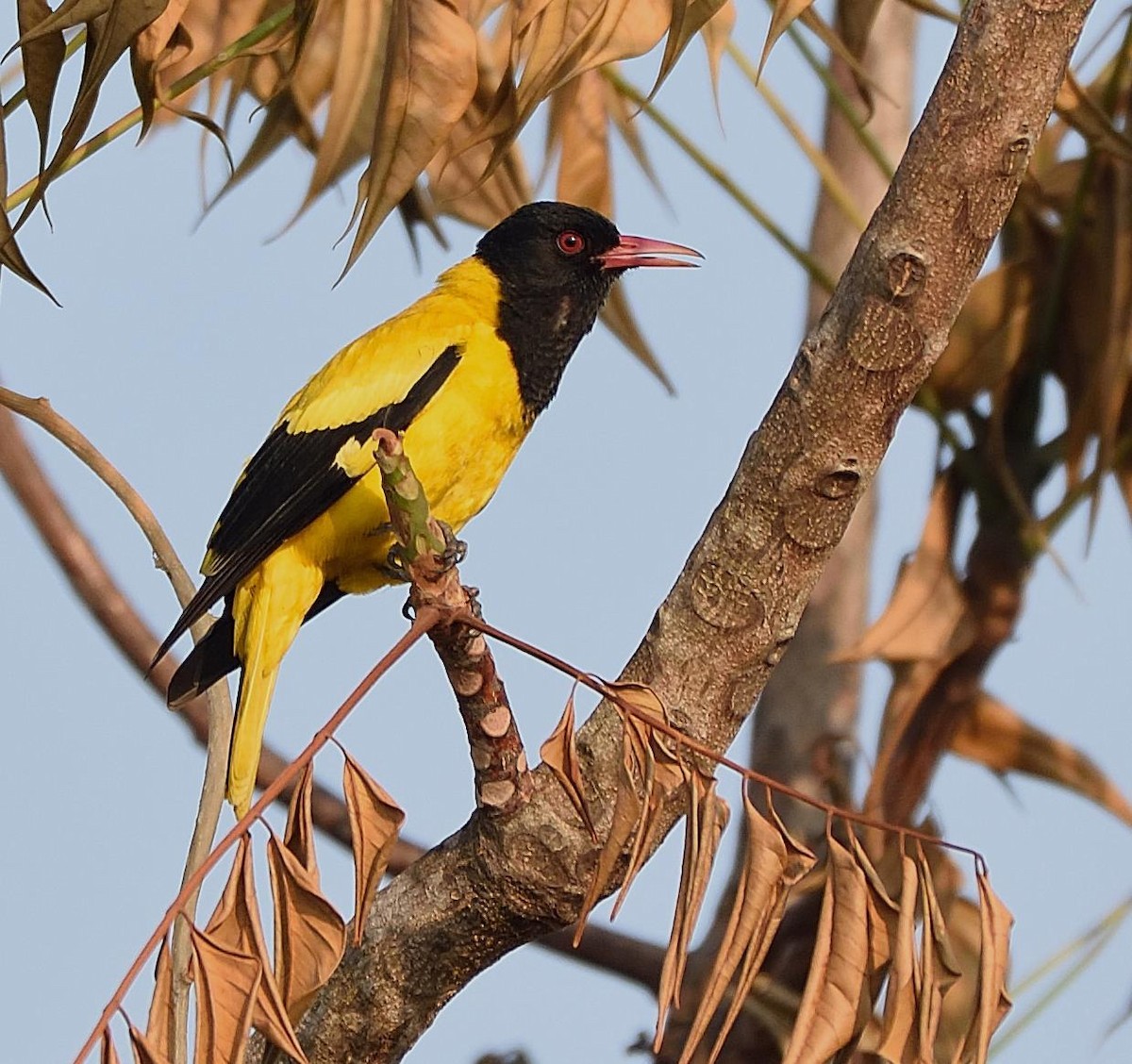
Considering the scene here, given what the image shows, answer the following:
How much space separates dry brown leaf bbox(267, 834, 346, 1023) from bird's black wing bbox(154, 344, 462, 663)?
5.32 feet

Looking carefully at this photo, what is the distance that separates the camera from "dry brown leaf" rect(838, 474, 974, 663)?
3619 millimetres

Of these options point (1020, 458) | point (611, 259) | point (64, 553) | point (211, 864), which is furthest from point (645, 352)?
point (211, 864)

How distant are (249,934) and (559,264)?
8.70ft

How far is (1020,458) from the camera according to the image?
3801 millimetres

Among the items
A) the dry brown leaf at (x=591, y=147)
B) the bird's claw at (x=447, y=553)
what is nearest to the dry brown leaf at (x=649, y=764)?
the bird's claw at (x=447, y=553)

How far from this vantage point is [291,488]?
3.52m

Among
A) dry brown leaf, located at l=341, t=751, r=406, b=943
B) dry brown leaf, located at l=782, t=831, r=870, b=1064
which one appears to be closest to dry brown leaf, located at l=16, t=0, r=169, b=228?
dry brown leaf, located at l=341, t=751, r=406, b=943

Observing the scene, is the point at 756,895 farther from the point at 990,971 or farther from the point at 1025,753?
the point at 1025,753

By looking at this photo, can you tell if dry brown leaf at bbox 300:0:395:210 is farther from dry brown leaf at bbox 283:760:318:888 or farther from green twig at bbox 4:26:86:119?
dry brown leaf at bbox 283:760:318:888

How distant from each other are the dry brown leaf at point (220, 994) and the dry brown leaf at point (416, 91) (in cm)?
104

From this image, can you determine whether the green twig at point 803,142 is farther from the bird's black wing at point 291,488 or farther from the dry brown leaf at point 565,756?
the dry brown leaf at point 565,756

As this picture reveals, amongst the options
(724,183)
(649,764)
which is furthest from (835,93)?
(649,764)

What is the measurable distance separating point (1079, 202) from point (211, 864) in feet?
8.47

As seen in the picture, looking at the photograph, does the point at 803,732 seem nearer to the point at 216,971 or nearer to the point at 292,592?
the point at 292,592
